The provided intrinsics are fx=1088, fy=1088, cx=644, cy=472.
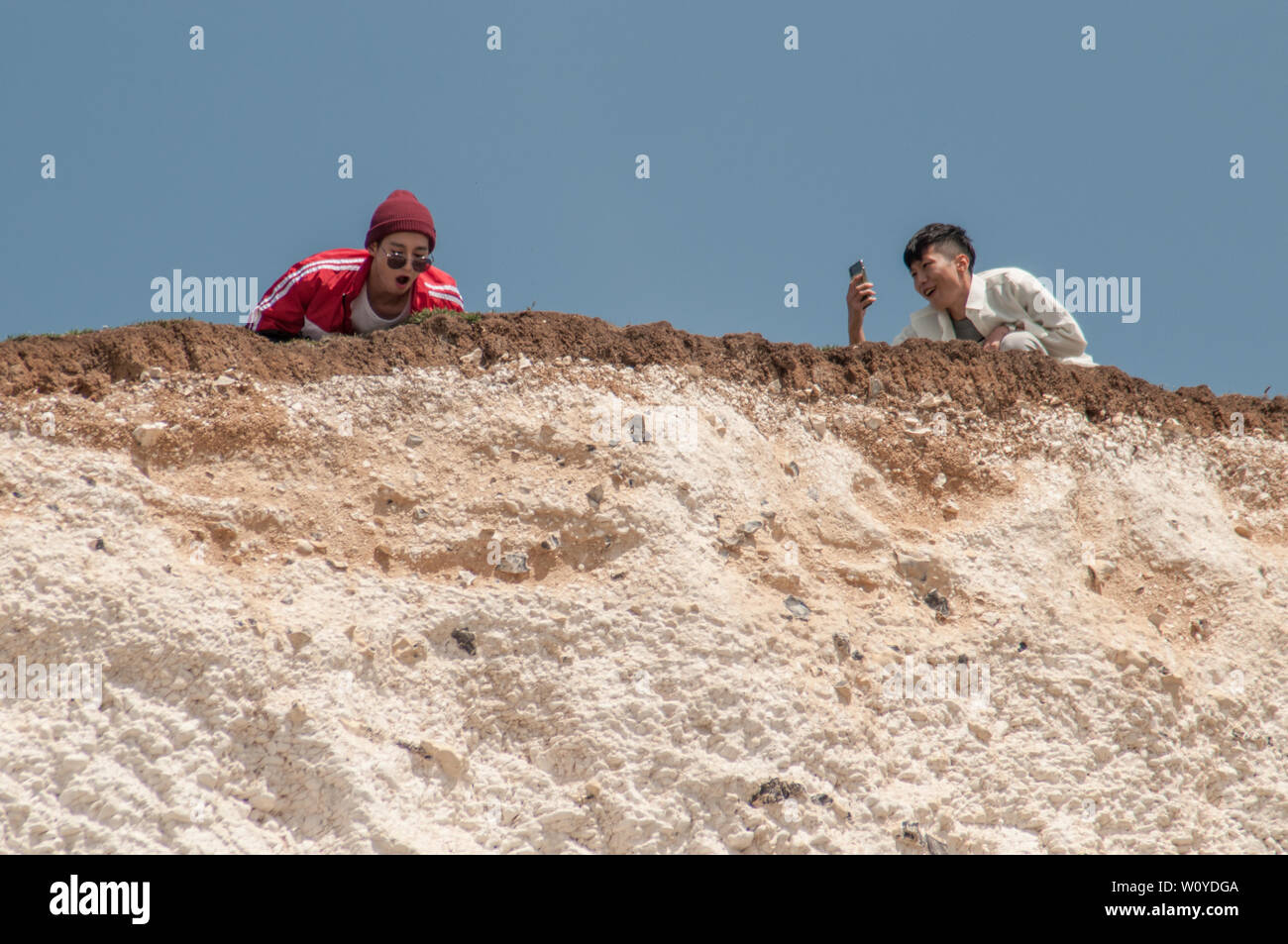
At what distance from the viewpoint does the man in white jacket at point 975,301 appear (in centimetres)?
741

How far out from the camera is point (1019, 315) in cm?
748

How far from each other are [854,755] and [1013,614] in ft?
4.56

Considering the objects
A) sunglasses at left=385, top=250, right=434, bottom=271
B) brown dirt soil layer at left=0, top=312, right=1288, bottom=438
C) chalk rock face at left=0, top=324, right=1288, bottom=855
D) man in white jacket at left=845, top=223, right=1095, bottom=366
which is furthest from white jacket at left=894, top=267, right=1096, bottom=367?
sunglasses at left=385, top=250, right=434, bottom=271

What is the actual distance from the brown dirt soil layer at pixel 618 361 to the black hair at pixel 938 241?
812 mm

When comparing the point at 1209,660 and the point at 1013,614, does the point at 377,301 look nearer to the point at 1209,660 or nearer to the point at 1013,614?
the point at 1013,614

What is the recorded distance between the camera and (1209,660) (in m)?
6.21

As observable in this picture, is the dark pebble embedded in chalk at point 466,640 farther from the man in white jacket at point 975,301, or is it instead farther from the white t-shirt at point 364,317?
the man in white jacket at point 975,301

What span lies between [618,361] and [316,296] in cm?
184

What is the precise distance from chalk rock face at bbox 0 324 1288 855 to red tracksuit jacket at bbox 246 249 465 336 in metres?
0.48

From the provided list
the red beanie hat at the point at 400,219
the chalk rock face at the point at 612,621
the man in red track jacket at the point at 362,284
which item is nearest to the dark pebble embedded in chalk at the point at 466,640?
the chalk rock face at the point at 612,621

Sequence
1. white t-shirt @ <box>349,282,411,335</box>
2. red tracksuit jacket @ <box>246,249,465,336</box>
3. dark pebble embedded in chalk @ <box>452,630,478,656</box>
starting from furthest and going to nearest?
white t-shirt @ <box>349,282,411,335</box>
red tracksuit jacket @ <box>246,249,465,336</box>
dark pebble embedded in chalk @ <box>452,630,478,656</box>

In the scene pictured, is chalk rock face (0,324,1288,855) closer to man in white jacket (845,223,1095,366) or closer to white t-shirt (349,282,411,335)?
white t-shirt (349,282,411,335)

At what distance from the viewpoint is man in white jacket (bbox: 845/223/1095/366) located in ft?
24.3
